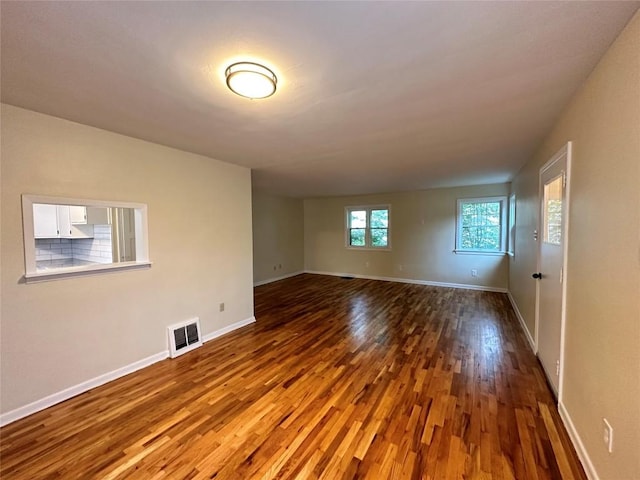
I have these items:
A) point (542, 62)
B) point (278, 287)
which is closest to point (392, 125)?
point (542, 62)

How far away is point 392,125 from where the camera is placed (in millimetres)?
2361

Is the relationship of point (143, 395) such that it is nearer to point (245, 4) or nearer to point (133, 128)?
point (133, 128)

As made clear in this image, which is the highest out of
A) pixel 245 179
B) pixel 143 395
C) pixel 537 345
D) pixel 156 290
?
pixel 245 179

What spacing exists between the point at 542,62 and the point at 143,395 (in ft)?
12.2

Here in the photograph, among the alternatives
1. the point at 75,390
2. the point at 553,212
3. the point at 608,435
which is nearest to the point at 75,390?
the point at 75,390

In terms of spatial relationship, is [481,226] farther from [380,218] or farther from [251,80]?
[251,80]

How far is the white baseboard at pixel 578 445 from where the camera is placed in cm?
146

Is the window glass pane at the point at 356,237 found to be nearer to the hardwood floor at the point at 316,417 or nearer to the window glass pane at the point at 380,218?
the window glass pane at the point at 380,218

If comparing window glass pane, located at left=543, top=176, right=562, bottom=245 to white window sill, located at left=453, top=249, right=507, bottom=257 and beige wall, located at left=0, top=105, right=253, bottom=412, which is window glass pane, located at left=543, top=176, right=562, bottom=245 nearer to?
white window sill, located at left=453, top=249, right=507, bottom=257

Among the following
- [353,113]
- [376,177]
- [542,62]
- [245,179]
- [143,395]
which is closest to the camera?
[542,62]

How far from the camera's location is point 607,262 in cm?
136

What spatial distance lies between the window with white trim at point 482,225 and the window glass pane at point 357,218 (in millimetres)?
2347

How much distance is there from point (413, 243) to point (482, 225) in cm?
152

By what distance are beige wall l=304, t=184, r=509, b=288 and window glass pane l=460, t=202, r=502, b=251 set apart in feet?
0.68
